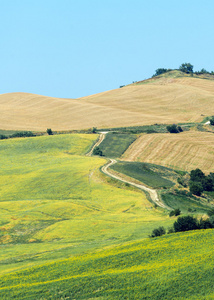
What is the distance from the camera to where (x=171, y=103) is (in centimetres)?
18162

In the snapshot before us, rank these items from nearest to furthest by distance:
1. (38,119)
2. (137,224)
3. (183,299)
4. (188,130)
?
(183,299) → (137,224) → (188,130) → (38,119)

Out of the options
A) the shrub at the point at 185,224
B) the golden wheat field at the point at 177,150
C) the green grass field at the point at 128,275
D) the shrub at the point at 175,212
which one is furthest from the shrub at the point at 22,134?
the green grass field at the point at 128,275

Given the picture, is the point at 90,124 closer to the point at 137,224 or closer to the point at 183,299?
the point at 137,224

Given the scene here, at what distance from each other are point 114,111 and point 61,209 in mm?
96330

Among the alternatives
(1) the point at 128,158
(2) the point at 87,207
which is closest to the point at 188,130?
(1) the point at 128,158

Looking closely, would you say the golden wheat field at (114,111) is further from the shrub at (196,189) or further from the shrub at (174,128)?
the shrub at (196,189)

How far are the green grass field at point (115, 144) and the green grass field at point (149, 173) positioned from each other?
58.9 feet

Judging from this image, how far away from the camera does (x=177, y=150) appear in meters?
121

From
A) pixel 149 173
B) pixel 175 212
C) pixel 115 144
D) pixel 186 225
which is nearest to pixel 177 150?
pixel 115 144

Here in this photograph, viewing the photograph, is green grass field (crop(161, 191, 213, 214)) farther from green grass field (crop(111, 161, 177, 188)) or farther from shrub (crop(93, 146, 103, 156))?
shrub (crop(93, 146, 103, 156))

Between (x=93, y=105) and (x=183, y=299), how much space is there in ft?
507

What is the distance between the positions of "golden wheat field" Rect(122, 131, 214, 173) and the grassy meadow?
12.0m

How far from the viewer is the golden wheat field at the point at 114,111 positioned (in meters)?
158

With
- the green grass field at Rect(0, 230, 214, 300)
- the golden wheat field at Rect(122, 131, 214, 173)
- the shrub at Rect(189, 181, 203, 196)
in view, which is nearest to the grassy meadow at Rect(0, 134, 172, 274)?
the green grass field at Rect(0, 230, 214, 300)
